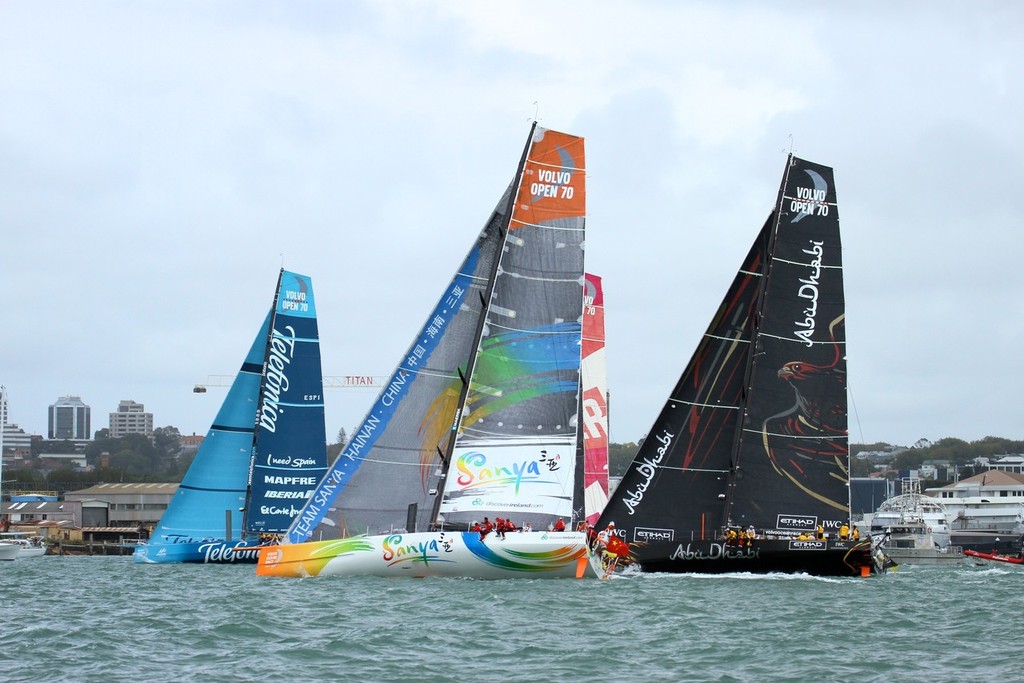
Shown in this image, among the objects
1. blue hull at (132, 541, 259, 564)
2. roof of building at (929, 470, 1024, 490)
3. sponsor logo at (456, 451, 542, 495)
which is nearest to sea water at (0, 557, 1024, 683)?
sponsor logo at (456, 451, 542, 495)

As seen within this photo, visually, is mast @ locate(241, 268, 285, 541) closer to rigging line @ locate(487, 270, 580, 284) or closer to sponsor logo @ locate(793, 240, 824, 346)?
rigging line @ locate(487, 270, 580, 284)

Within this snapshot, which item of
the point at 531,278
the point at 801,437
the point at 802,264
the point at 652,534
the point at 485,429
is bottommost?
the point at 652,534

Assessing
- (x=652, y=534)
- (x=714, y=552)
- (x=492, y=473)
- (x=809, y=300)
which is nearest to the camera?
(x=492, y=473)

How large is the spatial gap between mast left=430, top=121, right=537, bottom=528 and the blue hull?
12.0 meters

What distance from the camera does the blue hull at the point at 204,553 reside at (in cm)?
4075

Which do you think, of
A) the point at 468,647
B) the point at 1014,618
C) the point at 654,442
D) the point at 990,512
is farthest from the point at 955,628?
the point at 990,512

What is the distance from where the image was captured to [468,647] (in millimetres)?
18219

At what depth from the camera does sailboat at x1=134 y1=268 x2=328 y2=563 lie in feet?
136

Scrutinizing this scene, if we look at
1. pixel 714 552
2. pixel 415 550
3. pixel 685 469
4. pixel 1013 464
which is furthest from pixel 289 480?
pixel 1013 464

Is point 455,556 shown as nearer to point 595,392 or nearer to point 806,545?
point 806,545

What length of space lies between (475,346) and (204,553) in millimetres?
14376

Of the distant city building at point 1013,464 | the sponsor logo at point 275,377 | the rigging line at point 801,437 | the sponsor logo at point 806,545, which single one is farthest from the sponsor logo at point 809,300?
the distant city building at point 1013,464

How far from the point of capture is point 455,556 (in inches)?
1088

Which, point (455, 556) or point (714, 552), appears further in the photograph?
point (714, 552)
